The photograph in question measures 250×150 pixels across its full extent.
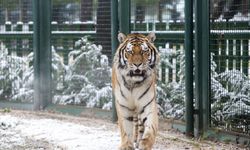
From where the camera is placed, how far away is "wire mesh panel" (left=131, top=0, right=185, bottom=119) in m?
7.29

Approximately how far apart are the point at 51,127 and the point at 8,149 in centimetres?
130

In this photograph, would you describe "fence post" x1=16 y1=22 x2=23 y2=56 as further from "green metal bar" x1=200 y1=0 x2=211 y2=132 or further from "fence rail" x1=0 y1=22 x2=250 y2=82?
"green metal bar" x1=200 y1=0 x2=211 y2=132

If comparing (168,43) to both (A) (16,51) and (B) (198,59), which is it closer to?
(B) (198,59)

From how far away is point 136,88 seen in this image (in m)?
5.80

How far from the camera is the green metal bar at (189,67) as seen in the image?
6891mm

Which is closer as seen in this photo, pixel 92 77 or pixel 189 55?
pixel 189 55

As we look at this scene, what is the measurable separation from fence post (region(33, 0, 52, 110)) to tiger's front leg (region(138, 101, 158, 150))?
339 cm

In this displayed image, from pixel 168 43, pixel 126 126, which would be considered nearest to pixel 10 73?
pixel 168 43

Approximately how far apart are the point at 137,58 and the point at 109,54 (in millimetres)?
2569

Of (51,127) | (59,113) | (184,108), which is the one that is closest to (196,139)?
(184,108)

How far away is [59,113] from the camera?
880 cm

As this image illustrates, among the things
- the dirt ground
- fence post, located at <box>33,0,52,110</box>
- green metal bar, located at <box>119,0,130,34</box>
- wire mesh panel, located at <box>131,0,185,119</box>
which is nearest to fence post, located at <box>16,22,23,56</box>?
fence post, located at <box>33,0,52,110</box>

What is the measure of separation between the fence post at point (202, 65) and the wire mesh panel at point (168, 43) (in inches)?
14.2

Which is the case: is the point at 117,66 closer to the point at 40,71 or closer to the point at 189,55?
the point at 189,55
